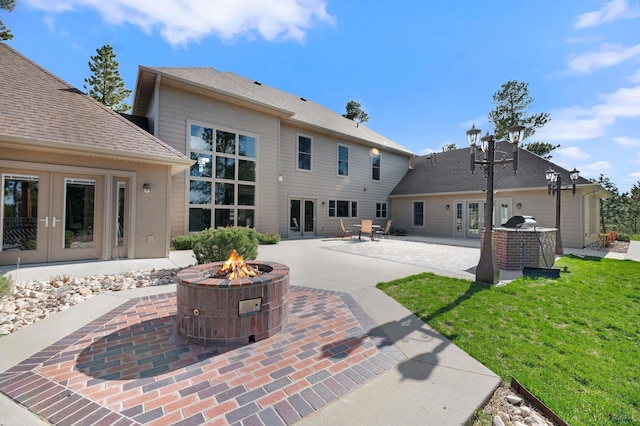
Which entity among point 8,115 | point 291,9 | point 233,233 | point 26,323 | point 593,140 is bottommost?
point 26,323

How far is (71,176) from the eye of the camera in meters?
6.97

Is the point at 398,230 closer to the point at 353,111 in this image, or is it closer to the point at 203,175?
the point at 203,175

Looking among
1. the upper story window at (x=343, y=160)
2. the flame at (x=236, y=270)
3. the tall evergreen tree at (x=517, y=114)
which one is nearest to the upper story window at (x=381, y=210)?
the upper story window at (x=343, y=160)

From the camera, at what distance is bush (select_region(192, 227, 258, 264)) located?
19.2 feet

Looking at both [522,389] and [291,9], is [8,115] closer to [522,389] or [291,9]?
[291,9]

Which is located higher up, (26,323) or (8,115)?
(8,115)

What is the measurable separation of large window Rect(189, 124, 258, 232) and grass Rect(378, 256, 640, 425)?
8489mm

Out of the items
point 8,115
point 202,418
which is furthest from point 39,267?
point 202,418

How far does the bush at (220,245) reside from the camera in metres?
5.87

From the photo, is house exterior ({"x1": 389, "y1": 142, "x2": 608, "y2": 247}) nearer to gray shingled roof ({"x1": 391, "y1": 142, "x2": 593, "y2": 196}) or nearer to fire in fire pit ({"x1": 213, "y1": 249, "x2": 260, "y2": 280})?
gray shingled roof ({"x1": 391, "y1": 142, "x2": 593, "y2": 196})

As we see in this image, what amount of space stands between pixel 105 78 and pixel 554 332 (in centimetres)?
3321

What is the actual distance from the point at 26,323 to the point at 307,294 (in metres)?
3.80

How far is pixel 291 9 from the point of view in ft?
26.4

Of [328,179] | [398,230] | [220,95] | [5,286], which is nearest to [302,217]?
[328,179]
